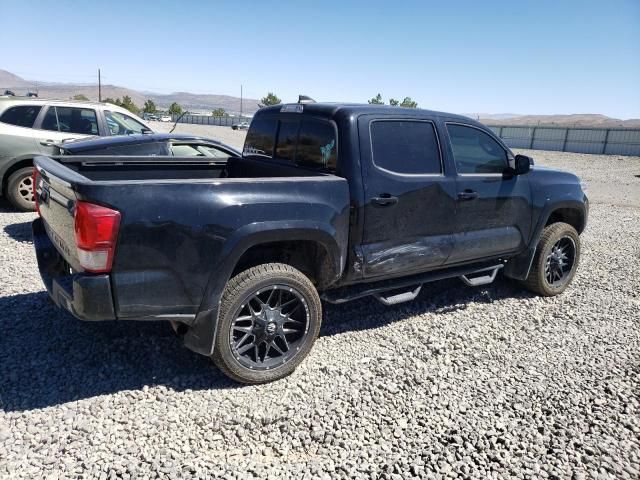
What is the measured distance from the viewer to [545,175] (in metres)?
5.05

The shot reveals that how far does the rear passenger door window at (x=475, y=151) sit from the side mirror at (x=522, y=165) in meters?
0.11

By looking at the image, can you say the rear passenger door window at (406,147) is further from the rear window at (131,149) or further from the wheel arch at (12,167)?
the wheel arch at (12,167)

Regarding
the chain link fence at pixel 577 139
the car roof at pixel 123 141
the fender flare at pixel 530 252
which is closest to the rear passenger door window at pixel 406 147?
the fender flare at pixel 530 252

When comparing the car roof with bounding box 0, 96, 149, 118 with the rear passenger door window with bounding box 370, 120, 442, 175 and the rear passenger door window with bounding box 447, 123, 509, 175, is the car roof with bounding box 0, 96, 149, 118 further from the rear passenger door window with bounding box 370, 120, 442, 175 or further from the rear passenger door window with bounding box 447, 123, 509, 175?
the rear passenger door window with bounding box 447, 123, 509, 175

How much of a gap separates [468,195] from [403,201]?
2.58 ft

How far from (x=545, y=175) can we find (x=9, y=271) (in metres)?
5.83

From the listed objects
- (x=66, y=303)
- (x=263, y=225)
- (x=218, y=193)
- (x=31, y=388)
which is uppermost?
(x=218, y=193)

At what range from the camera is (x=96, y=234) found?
266cm

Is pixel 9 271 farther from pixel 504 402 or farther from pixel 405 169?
pixel 504 402

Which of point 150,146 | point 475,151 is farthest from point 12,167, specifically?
point 475,151

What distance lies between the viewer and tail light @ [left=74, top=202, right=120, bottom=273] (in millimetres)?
2658

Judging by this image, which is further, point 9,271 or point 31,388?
point 9,271

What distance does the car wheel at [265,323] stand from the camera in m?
3.20

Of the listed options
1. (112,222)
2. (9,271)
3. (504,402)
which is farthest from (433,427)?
(9,271)
